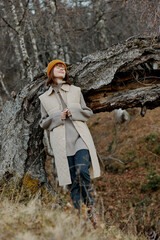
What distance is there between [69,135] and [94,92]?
1.52 meters

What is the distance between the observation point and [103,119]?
13516 mm

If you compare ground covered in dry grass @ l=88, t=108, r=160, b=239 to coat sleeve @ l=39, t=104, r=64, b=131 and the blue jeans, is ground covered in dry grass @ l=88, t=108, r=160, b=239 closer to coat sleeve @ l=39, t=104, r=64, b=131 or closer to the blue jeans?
the blue jeans

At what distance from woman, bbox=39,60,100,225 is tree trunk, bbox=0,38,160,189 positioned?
71 cm

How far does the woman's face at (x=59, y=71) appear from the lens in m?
4.23

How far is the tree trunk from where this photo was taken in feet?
15.8

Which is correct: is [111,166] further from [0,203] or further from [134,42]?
[0,203]

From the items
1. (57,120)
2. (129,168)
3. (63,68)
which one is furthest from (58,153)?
(129,168)

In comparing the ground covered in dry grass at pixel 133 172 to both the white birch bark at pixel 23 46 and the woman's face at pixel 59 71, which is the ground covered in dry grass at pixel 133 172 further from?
the white birch bark at pixel 23 46

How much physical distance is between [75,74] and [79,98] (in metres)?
0.76

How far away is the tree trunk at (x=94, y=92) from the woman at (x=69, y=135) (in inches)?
28.0

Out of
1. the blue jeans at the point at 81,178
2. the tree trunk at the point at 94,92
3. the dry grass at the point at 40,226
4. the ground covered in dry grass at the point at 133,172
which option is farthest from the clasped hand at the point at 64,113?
the ground covered in dry grass at the point at 133,172

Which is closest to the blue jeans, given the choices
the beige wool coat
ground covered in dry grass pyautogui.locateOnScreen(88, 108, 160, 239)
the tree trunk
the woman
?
the woman

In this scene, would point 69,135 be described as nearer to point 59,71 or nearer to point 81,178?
point 81,178

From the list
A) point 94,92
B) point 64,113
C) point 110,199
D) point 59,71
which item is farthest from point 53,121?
point 110,199
